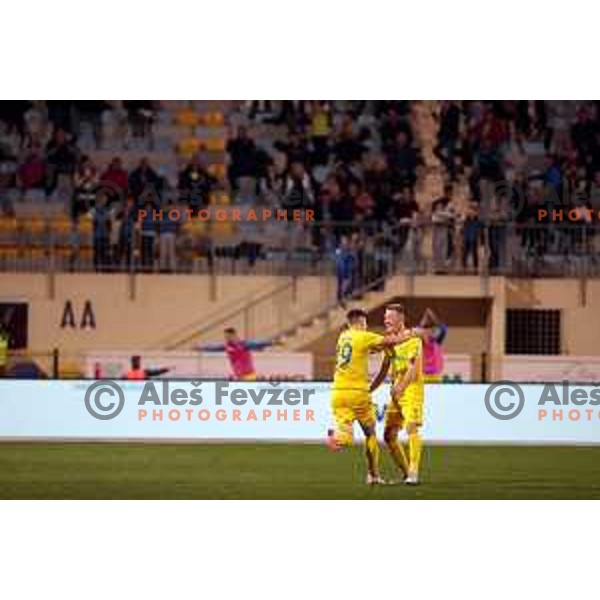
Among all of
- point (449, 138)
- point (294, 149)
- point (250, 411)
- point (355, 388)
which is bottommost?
point (250, 411)

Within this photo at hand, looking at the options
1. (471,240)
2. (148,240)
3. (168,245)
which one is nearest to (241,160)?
(168,245)

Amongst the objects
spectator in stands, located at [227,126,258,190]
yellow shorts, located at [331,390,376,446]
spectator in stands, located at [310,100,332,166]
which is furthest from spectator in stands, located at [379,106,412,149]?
yellow shorts, located at [331,390,376,446]

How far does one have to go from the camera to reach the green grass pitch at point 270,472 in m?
15.5

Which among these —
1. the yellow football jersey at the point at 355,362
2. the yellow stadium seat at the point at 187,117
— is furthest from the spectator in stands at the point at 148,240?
the yellow football jersey at the point at 355,362

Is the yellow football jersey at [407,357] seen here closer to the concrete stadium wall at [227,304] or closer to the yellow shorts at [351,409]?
the yellow shorts at [351,409]

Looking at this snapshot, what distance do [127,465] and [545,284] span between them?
28.5ft

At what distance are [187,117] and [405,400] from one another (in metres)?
11.5

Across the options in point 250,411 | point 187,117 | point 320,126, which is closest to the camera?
point 250,411

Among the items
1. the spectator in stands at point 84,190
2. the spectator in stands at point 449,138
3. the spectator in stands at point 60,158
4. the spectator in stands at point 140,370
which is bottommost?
the spectator in stands at point 140,370

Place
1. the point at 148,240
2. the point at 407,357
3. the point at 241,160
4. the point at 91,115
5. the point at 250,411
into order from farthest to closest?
the point at 91,115, the point at 241,160, the point at 148,240, the point at 250,411, the point at 407,357

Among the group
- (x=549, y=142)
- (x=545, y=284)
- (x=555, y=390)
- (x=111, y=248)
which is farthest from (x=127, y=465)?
(x=549, y=142)

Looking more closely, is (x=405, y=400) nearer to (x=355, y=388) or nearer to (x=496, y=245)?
(x=355, y=388)

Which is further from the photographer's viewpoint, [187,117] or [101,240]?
[187,117]

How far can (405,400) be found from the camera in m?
15.9
